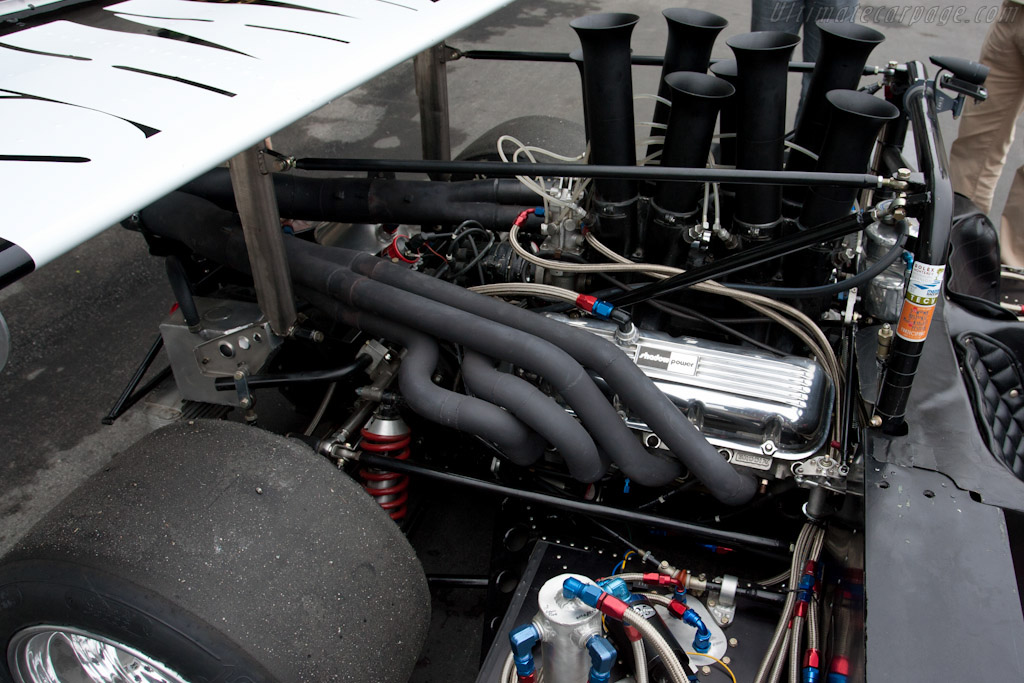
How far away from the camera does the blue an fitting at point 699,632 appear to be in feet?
5.03

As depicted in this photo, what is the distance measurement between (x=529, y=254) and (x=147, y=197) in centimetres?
97

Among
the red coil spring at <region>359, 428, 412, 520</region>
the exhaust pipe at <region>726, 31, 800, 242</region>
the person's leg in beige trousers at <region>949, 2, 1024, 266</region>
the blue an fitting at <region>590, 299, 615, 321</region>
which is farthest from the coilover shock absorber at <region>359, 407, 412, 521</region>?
the person's leg in beige trousers at <region>949, 2, 1024, 266</region>

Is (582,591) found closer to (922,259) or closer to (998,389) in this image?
(922,259)

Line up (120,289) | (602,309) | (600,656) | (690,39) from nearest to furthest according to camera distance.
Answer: (600,656), (602,309), (690,39), (120,289)

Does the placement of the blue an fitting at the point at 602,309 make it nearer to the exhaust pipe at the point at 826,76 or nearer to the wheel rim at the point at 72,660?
the exhaust pipe at the point at 826,76

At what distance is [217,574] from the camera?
1379 mm

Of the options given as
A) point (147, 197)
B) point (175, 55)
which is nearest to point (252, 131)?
point (147, 197)

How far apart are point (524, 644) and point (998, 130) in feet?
12.4

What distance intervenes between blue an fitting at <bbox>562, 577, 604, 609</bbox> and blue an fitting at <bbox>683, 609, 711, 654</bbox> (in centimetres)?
36

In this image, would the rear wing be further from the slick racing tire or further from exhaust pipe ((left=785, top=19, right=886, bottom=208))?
exhaust pipe ((left=785, top=19, right=886, bottom=208))

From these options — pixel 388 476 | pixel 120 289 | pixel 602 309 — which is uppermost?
pixel 602 309

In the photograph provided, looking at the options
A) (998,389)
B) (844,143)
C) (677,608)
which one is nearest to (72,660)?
(677,608)

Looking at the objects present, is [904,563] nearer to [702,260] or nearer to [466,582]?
[702,260]

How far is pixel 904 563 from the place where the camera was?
1331mm
